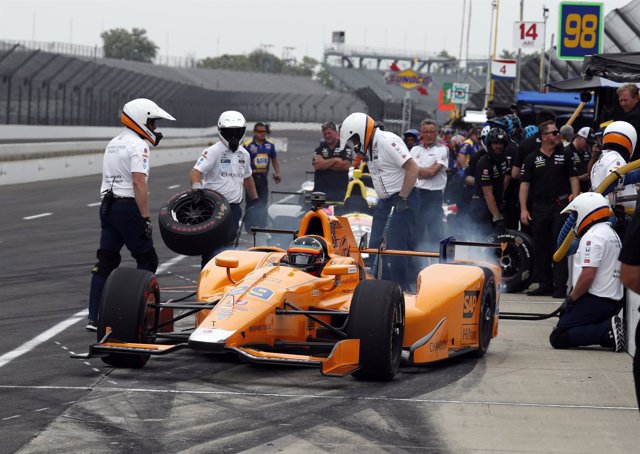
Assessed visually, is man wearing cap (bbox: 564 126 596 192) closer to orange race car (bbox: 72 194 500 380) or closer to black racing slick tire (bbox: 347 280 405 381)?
orange race car (bbox: 72 194 500 380)

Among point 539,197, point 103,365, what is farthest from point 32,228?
point 103,365

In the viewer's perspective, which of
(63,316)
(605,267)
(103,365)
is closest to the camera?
(103,365)

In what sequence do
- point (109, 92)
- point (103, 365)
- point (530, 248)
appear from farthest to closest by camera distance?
1. point (109, 92)
2. point (530, 248)
3. point (103, 365)

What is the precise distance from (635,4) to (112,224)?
12560mm

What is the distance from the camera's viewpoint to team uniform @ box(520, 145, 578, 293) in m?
13.8

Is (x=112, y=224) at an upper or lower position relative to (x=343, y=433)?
upper

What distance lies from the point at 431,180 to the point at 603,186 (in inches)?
167

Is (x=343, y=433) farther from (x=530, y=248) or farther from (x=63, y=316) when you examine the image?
(x=530, y=248)

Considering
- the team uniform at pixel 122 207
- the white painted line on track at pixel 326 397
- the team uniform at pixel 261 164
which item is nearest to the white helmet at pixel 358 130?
the team uniform at pixel 122 207

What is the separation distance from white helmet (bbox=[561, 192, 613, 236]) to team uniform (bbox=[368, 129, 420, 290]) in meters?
2.29

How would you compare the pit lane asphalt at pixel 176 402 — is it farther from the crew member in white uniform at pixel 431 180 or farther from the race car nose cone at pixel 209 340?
the crew member in white uniform at pixel 431 180

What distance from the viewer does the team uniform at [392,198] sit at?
469 inches

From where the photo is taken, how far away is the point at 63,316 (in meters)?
10.9

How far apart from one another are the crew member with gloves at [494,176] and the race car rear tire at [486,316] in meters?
4.81
